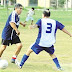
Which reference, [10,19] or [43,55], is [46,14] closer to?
[10,19]

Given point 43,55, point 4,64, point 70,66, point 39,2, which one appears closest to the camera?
point 4,64


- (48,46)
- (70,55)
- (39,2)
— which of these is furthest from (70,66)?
(39,2)

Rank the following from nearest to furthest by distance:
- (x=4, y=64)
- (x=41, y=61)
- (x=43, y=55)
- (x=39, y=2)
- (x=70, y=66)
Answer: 1. (x=4, y=64)
2. (x=70, y=66)
3. (x=41, y=61)
4. (x=43, y=55)
5. (x=39, y=2)

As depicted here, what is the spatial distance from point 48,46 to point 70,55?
324cm

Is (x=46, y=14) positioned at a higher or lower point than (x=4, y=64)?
higher

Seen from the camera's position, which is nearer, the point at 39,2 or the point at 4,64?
the point at 4,64

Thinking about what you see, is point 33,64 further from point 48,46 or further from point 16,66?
point 48,46

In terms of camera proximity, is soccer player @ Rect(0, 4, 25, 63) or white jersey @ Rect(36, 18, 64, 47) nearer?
white jersey @ Rect(36, 18, 64, 47)

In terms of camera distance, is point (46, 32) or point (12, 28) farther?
point (12, 28)

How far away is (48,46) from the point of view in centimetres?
973

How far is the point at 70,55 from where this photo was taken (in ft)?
42.1

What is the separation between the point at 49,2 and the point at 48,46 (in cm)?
9698

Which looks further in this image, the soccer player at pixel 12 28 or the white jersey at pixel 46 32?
the soccer player at pixel 12 28

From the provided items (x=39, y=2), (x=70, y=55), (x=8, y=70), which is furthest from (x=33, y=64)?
(x=39, y=2)
